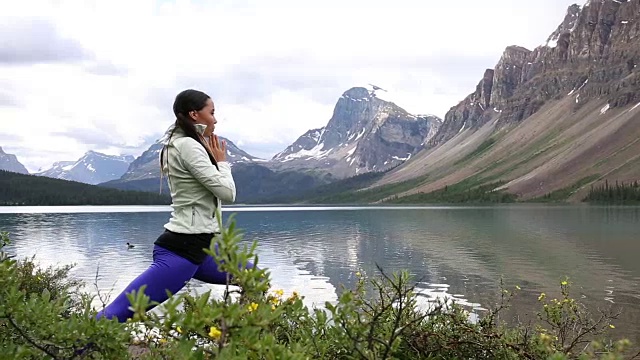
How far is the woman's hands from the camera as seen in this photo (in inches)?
250

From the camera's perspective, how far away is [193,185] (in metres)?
6.18

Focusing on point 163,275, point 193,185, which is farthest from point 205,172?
point 163,275

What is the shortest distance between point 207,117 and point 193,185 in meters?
0.80

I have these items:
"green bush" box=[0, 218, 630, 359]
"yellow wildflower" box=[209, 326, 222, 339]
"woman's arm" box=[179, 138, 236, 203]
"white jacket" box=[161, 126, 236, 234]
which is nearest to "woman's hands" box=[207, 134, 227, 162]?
"white jacket" box=[161, 126, 236, 234]

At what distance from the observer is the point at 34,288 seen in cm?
1636

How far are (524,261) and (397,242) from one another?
20.0 m

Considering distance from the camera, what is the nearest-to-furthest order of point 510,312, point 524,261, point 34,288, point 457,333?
point 457,333 → point 34,288 → point 510,312 → point 524,261

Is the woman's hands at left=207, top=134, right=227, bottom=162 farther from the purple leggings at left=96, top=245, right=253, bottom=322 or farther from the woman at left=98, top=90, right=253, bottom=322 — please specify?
the purple leggings at left=96, top=245, right=253, bottom=322

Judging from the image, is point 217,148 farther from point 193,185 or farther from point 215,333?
point 215,333

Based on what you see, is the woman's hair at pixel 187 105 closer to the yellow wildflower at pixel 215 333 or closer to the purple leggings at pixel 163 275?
the purple leggings at pixel 163 275

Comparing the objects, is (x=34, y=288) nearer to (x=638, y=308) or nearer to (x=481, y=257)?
(x=638, y=308)

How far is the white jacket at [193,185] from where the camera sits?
5.97 m

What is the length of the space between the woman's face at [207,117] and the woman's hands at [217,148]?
7 cm

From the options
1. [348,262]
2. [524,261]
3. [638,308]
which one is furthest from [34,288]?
[524,261]
